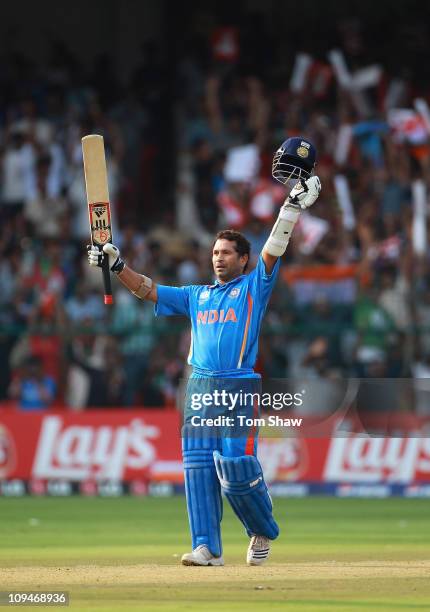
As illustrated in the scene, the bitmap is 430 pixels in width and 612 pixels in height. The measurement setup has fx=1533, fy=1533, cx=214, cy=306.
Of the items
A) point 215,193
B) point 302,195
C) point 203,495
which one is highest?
point 215,193

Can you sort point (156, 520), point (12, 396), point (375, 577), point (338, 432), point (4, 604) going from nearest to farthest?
point (4, 604) → point (375, 577) → point (156, 520) → point (338, 432) → point (12, 396)

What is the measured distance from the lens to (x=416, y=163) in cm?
2216

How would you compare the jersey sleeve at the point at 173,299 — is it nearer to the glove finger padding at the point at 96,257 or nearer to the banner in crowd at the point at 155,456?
the glove finger padding at the point at 96,257

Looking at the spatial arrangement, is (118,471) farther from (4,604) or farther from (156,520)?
(4,604)

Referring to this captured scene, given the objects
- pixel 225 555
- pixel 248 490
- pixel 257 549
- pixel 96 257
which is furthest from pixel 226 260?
pixel 225 555

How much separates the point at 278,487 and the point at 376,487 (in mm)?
1252

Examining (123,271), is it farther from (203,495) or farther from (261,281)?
(203,495)

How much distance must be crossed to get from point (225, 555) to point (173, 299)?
2200 mm

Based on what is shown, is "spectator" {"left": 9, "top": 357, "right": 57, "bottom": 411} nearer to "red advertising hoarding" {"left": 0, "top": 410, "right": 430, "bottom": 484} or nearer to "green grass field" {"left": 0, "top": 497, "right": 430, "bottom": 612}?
"red advertising hoarding" {"left": 0, "top": 410, "right": 430, "bottom": 484}

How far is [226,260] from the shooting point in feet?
36.0

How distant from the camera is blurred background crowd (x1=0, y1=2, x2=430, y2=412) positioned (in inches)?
789

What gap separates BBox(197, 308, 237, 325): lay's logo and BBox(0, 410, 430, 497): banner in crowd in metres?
8.57

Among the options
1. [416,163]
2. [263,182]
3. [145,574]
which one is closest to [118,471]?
[263,182]

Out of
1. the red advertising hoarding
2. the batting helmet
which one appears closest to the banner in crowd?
the red advertising hoarding
